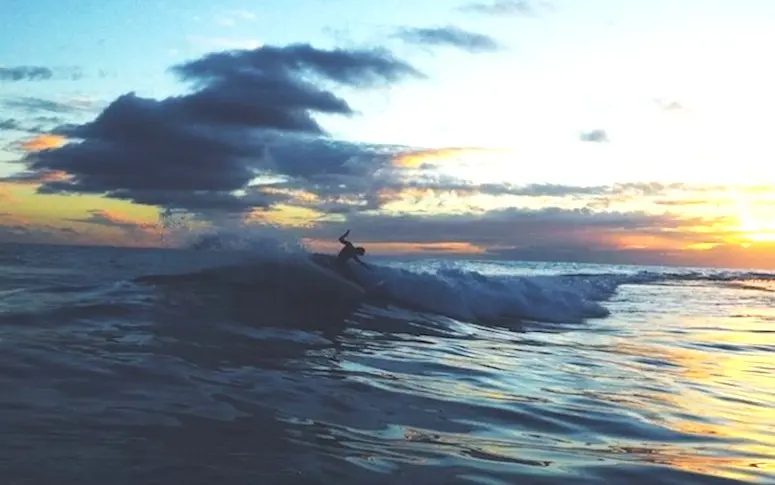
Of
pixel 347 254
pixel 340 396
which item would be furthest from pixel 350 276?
pixel 340 396

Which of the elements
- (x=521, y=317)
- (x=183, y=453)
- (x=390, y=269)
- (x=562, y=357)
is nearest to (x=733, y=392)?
(x=562, y=357)

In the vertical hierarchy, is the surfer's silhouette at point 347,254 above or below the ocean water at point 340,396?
above

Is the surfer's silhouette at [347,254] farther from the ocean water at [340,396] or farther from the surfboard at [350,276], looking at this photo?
the ocean water at [340,396]

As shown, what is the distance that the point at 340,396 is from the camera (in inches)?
315

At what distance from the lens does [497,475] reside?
5.54 metres

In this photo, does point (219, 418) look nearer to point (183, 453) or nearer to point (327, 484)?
point (183, 453)

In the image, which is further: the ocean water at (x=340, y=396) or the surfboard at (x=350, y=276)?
the surfboard at (x=350, y=276)

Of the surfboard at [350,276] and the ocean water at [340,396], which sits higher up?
the surfboard at [350,276]

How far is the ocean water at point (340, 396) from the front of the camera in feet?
18.2

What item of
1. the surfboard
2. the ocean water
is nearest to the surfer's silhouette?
the surfboard

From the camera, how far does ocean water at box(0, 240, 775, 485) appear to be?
555 cm

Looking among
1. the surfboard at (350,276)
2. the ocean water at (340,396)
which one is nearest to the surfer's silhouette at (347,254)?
the surfboard at (350,276)

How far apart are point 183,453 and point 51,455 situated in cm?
91

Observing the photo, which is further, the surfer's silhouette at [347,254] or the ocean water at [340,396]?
the surfer's silhouette at [347,254]
